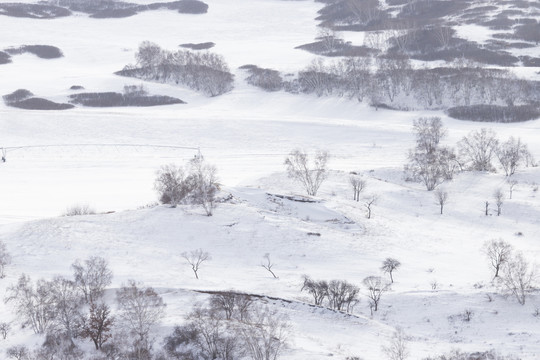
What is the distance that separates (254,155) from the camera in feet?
298

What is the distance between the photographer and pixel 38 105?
391 feet

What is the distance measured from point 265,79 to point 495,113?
52133 mm

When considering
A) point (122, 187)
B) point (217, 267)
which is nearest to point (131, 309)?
point (217, 267)

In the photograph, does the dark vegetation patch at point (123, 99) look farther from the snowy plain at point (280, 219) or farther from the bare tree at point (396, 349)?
Answer: the bare tree at point (396, 349)

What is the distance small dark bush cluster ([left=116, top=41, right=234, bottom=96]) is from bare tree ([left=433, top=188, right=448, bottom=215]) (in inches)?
3018

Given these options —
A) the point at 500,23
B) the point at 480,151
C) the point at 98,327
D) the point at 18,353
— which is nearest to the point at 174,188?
the point at 98,327

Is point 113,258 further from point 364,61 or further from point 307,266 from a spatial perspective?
point 364,61

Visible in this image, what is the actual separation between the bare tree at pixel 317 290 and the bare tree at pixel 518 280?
40.5 ft

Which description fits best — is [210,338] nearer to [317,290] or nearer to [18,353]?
[317,290]

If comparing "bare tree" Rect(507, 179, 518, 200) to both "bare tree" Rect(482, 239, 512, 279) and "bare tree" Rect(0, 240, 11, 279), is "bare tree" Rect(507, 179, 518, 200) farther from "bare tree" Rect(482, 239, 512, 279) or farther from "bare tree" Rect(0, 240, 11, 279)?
"bare tree" Rect(0, 240, 11, 279)

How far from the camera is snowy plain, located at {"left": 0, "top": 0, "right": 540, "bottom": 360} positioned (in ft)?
118

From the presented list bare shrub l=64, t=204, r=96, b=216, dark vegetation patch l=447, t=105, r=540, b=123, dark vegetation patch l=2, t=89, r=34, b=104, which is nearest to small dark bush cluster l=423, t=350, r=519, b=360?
bare shrub l=64, t=204, r=96, b=216

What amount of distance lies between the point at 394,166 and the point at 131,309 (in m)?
54.0

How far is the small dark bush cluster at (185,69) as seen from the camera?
133 m
